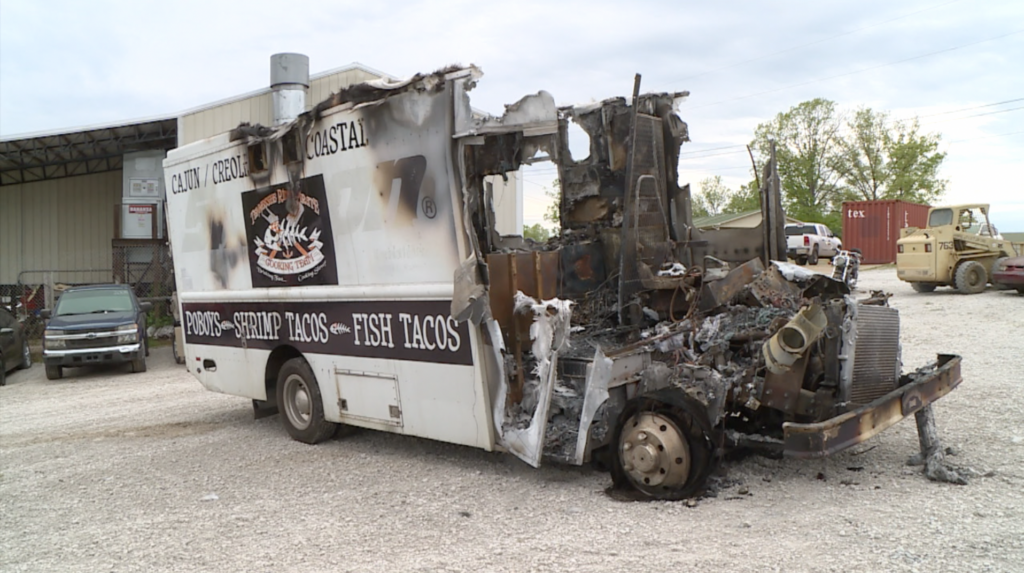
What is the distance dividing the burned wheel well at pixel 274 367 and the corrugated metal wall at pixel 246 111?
35.9 feet

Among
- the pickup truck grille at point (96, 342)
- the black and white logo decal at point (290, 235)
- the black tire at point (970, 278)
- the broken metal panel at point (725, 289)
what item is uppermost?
the black and white logo decal at point (290, 235)

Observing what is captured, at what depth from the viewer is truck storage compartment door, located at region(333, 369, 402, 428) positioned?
646 cm

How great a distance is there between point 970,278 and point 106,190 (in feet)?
82.6

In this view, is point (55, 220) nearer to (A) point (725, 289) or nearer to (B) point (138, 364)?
(B) point (138, 364)

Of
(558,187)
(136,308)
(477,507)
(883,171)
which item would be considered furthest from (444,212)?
(883,171)

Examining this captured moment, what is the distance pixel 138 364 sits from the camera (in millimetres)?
14672

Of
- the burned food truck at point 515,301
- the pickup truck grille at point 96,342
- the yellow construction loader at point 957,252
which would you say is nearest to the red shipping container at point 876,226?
the yellow construction loader at point 957,252

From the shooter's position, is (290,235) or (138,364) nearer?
(290,235)

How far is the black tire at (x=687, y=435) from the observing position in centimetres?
502

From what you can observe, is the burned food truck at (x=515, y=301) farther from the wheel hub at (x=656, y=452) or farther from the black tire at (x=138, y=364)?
the black tire at (x=138, y=364)

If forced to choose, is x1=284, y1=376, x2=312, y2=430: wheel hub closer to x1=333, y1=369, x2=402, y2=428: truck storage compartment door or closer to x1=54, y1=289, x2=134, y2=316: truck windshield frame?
x1=333, y1=369, x2=402, y2=428: truck storage compartment door

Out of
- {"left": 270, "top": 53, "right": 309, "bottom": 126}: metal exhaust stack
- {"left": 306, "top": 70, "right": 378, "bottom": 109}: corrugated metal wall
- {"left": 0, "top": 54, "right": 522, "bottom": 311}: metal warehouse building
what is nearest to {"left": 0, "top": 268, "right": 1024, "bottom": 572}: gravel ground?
{"left": 0, "top": 54, "right": 522, "bottom": 311}: metal warehouse building

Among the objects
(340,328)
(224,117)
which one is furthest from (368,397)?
(224,117)

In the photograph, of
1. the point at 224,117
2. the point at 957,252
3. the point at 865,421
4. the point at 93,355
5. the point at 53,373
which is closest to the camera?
the point at 865,421
